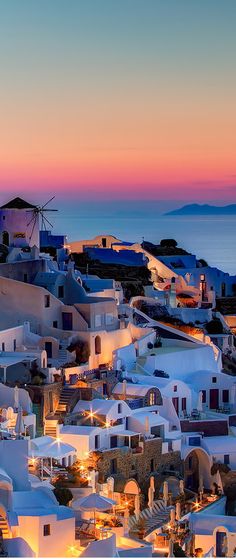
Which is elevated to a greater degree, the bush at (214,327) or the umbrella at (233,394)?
the bush at (214,327)

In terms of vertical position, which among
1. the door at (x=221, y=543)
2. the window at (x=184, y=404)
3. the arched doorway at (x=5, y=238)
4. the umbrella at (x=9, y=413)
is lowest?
the door at (x=221, y=543)

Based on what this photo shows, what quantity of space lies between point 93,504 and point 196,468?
4227mm

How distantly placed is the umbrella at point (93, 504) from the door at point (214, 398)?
5.99m

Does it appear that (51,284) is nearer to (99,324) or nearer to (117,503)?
(99,324)

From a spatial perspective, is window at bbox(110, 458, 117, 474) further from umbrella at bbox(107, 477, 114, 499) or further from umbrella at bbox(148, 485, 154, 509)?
umbrella at bbox(107, 477, 114, 499)

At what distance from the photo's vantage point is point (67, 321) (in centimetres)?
1753

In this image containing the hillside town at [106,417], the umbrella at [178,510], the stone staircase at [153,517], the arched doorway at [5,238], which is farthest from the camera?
the arched doorway at [5,238]

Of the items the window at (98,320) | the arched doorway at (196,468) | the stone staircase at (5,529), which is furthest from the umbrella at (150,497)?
the window at (98,320)

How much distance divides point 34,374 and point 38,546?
4.69 metres

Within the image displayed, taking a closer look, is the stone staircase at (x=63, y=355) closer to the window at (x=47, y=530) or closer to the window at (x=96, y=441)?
the window at (x=96, y=441)

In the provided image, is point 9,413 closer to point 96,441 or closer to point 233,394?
point 96,441

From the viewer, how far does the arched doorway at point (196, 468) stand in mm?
16047

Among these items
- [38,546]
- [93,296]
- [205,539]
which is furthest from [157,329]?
[38,546]

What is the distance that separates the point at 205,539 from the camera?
13695mm
